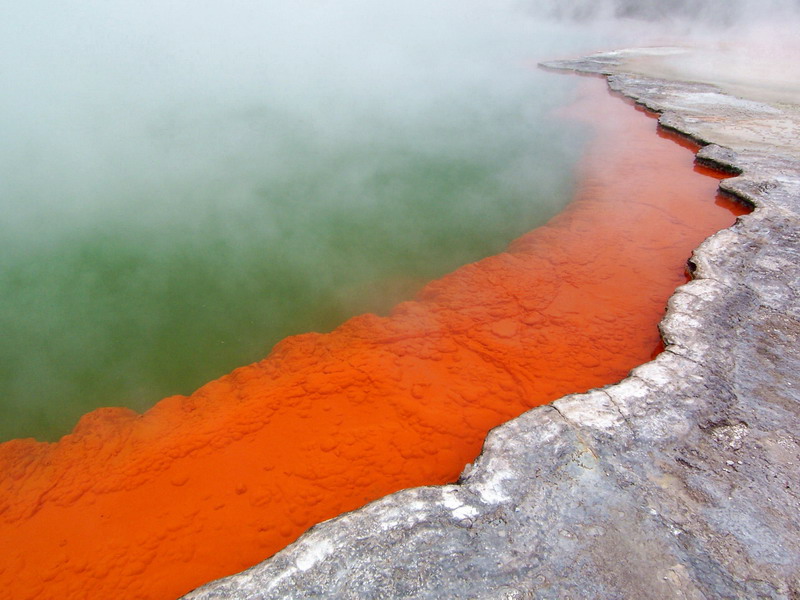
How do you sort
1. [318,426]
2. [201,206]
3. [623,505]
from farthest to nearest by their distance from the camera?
[201,206] → [318,426] → [623,505]

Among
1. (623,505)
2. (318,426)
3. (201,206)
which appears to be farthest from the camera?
(201,206)

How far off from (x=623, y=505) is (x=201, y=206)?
4503 mm

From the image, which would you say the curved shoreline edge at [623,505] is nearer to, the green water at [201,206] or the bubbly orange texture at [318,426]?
the bubbly orange texture at [318,426]

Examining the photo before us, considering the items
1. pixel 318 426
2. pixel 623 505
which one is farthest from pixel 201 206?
pixel 623 505

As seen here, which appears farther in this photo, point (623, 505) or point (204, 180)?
point (204, 180)

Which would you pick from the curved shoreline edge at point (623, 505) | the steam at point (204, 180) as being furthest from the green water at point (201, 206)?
the curved shoreline edge at point (623, 505)

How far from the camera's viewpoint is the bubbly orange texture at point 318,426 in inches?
72.9

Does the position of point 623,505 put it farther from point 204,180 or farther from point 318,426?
point 204,180

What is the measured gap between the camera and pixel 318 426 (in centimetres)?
231

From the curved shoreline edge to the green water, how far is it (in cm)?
162

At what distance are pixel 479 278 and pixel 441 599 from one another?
7.65ft

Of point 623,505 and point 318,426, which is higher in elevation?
point 623,505

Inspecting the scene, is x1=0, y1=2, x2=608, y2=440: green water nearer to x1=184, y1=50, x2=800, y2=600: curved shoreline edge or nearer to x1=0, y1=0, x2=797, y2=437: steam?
x1=0, y1=0, x2=797, y2=437: steam

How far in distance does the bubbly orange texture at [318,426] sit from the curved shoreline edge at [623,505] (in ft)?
1.22
